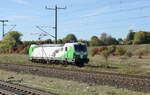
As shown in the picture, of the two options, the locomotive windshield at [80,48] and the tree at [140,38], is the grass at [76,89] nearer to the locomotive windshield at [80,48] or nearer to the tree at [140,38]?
the locomotive windshield at [80,48]

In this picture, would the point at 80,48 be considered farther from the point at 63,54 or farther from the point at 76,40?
the point at 76,40

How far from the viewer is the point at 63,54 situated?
42281 mm

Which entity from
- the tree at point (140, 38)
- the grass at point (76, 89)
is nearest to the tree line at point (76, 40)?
the tree at point (140, 38)

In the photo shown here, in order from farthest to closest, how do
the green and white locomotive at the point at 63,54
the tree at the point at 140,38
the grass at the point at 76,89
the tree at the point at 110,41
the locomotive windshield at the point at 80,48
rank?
1. the tree at the point at 110,41
2. the tree at the point at 140,38
3. the locomotive windshield at the point at 80,48
4. the green and white locomotive at the point at 63,54
5. the grass at the point at 76,89

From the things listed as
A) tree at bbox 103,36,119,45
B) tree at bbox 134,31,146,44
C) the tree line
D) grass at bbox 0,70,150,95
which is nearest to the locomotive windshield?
grass at bbox 0,70,150,95

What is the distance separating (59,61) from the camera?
43.8m

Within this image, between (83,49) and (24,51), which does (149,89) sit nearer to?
(83,49)

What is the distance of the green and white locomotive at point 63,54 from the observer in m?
40.4

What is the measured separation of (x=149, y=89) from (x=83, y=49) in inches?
897

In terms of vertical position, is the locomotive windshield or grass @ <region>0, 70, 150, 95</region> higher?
the locomotive windshield

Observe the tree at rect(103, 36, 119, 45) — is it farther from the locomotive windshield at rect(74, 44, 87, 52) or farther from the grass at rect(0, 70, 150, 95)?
the grass at rect(0, 70, 150, 95)

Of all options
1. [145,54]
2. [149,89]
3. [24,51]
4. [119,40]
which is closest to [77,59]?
[149,89]

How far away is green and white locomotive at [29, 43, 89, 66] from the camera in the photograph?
132ft

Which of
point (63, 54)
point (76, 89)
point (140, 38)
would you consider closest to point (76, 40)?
point (140, 38)
